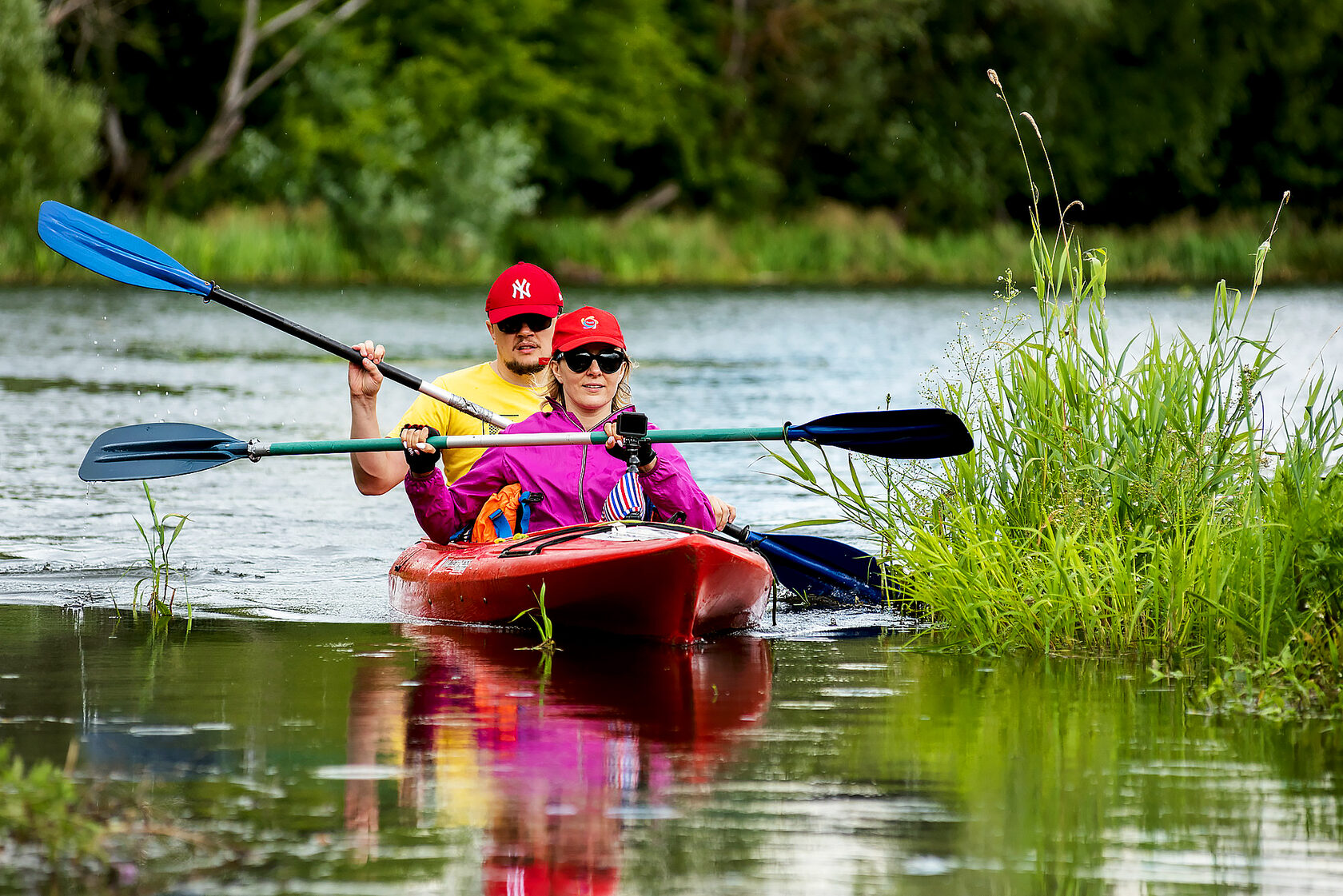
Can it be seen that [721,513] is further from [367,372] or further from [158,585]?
[158,585]

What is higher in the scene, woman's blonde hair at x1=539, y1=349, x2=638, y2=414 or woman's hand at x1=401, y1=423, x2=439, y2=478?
woman's blonde hair at x1=539, y1=349, x2=638, y2=414

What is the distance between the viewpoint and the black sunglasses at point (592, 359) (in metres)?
7.25

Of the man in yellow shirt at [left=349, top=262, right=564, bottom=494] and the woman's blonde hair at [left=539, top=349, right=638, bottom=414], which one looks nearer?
the woman's blonde hair at [left=539, top=349, right=638, bottom=414]

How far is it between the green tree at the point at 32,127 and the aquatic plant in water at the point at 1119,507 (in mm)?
25190

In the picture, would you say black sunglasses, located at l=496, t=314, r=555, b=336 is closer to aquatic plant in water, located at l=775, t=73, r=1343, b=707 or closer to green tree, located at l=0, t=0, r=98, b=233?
aquatic plant in water, located at l=775, t=73, r=1343, b=707

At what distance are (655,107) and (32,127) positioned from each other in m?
16.1

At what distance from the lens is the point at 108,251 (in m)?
8.80

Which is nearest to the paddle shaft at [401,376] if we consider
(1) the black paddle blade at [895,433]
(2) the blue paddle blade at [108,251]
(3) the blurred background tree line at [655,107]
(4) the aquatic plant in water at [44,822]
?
(2) the blue paddle blade at [108,251]

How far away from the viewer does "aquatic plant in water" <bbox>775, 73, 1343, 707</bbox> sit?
6371mm

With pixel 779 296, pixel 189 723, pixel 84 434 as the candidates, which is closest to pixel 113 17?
pixel 779 296

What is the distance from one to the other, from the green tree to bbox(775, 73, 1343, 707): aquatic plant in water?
→ 25190 mm

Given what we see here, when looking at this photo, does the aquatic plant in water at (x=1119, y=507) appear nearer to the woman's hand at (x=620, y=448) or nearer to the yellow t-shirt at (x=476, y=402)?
the woman's hand at (x=620, y=448)

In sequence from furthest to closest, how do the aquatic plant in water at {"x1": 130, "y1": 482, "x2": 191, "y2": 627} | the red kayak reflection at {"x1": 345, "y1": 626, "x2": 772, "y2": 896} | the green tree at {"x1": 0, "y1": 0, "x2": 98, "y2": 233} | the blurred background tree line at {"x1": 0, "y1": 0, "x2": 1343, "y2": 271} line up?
the blurred background tree line at {"x1": 0, "y1": 0, "x2": 1343, "y2": 271} < the green tree at {"x1": 0, "y1": 0, "x2": 98, "y2": 233} < the aquatic plant in water at {"x1": 130, "y1": 482, "x2": 191, "y2": 627} < the red kayak reflection at {"x1": 345, "y1": 626, "x2": 772, "y2": 896}


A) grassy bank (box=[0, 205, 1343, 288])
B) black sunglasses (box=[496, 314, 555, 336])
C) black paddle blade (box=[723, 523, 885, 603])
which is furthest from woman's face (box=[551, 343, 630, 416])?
grassy bank (box=[0, 205, 1343, 288])
